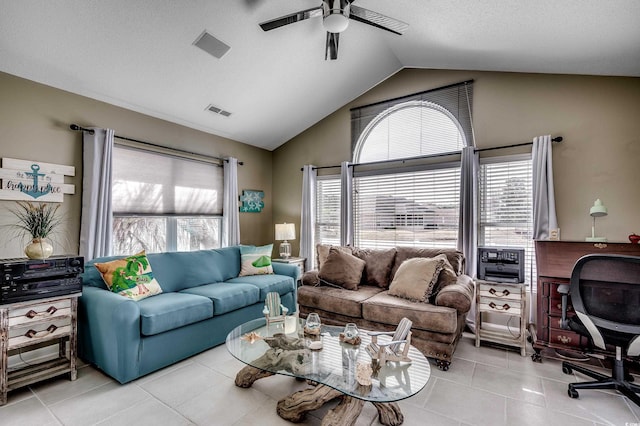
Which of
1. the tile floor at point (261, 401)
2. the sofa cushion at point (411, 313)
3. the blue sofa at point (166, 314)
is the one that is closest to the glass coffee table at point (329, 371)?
the tile floor at point (261, 401)

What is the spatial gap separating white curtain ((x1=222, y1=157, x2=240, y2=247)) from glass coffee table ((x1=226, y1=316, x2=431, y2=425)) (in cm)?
240

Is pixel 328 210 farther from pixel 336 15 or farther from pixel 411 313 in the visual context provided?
pixel 336 15

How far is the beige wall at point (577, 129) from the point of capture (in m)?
2.94

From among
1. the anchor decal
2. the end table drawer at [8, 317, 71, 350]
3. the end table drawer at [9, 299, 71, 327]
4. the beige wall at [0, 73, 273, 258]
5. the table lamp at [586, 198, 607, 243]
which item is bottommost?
the end table drawer at [8, 317, 71, 350]

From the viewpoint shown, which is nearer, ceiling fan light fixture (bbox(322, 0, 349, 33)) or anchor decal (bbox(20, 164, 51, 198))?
ceiling fan light fixture (bbox(322, 0, 349, 33))

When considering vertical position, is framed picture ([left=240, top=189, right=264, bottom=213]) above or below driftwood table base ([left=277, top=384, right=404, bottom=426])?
above

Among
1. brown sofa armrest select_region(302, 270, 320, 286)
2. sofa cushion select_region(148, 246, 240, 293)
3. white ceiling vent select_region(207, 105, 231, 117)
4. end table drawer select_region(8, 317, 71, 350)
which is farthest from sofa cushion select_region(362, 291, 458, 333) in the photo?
white ceiling vent select_region(207, 105, 231, 117)

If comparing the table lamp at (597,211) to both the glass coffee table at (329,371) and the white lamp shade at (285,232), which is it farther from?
the white lamp shade at (285,232)

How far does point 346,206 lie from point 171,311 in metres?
2.78

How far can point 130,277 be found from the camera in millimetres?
2828

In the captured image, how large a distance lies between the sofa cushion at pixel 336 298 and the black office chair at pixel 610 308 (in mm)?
1721

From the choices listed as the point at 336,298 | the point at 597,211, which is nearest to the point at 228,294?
the point at 336,298

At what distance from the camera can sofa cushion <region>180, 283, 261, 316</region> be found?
301 centimetres

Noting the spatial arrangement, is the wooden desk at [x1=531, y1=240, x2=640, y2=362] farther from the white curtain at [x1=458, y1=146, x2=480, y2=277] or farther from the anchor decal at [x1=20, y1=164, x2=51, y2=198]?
the anchor decal at [x1=20, y1=164, x2=51, y2=198]
